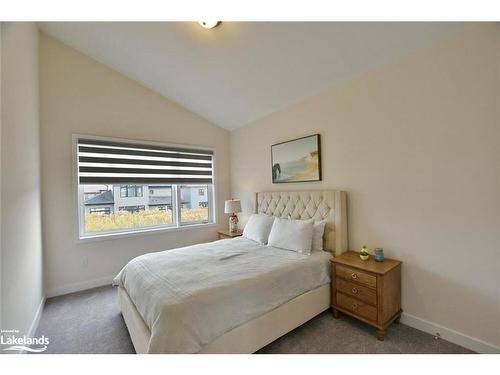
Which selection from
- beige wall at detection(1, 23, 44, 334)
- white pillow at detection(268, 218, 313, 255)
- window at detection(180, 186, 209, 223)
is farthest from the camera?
window at detection(180, 186, 209, 223)

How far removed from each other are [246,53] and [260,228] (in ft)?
6.84

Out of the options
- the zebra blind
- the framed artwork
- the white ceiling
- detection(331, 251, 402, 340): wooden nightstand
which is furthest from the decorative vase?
the zebra blind

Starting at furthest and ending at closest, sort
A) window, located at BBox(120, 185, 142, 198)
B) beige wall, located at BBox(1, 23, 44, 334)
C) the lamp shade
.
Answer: the lamp shade → window, located at BBox(120, 185, 142, 198) → beige wall, located at BBox(1, 23, 44, 334)

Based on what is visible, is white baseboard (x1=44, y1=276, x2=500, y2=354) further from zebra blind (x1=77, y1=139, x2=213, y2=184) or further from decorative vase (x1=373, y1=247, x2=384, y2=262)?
zebra blind (x1=77, y1=139, x2=213, y2=184)

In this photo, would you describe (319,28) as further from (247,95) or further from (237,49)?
(247,95)

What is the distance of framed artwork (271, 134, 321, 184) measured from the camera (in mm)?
2729

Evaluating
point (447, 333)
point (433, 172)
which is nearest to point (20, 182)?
point (433, 172)

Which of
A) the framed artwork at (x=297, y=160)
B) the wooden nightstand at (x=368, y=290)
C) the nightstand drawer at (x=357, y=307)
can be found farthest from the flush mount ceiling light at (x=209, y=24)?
the nightstand drawer at (x=357, y=307)

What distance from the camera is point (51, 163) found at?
8.91ft

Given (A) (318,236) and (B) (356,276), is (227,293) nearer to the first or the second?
(B) (356,276)

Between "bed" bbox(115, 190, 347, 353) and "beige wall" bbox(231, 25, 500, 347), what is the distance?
0.42m

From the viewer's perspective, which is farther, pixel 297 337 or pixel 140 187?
pixel 140 187

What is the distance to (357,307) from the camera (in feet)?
6.43
